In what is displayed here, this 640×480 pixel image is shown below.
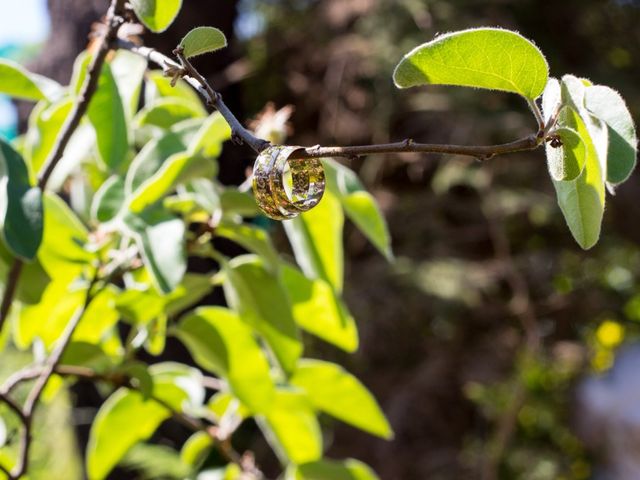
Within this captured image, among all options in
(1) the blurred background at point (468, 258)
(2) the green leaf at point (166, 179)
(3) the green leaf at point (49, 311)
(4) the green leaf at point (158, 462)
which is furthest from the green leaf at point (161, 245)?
(1) the blurred background at point (468, 258)

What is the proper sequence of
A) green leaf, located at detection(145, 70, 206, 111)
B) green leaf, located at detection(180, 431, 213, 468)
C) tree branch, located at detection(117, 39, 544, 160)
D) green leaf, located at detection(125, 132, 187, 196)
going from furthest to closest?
green leaf, located at detection(180, 431, 213, 468)
green leaf, located at detection(145, 70, 206, 111)
green leaf, located at detection(125, 132, 187, 196)
tree branch, located at detection(117, 39, 544, 160)

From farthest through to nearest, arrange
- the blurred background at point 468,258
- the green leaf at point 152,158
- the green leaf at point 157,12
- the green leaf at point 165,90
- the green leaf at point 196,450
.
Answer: the blurred background at point 468,258, the green leaf at point 196,450, the green leaf at point 165,90, the green leaf at point 152,158, the green leaf at point 157,12

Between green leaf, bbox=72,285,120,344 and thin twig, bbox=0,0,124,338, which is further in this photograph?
green leaf, bbox=72,285,120,344

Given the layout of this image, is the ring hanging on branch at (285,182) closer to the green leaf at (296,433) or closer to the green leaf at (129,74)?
the green leaf at (129,74)

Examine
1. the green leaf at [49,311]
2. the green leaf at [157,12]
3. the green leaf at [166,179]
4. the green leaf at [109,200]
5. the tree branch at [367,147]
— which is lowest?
the green leaf at [49,311]

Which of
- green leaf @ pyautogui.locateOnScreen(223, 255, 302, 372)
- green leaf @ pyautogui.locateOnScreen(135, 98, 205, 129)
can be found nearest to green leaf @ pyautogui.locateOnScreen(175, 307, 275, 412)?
green leaf @ pyautogui.locateOnScreen(223, 255, 302, 372)

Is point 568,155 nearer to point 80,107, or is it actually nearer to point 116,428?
point 80,107

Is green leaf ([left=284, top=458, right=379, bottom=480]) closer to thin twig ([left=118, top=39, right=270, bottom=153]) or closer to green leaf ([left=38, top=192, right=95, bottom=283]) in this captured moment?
green leaf ([left=38, top=192, right=95, bottom=283])
